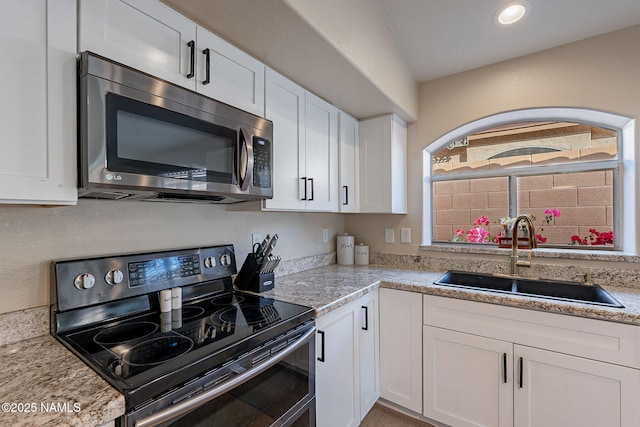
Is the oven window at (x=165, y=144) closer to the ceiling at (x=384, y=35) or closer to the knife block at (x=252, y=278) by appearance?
the ceiling at (x=384, y=35)

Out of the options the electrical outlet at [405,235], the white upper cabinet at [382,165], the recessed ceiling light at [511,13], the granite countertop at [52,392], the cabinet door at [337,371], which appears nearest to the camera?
the granite countertop at [52,392]

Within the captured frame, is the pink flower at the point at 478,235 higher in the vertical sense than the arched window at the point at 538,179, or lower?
lower

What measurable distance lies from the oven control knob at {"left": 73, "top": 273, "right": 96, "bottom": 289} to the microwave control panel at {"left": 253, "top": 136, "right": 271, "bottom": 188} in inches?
28.3

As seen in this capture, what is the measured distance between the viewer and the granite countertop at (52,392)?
2.12 feet

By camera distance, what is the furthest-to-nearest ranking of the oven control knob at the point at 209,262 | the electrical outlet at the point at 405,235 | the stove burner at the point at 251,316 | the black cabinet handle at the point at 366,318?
the electrical outlet at the point at 405,235 → the black cabinet handle at the point at 366,318 → the oven control knob at the point at 209,262 → the stove burner at the point at 251,316

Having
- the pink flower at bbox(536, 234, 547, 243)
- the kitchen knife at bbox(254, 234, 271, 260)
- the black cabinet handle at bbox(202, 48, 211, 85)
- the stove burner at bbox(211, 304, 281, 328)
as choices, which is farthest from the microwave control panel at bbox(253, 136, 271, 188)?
the pink flower at bbox(536, 234, 547, 243)

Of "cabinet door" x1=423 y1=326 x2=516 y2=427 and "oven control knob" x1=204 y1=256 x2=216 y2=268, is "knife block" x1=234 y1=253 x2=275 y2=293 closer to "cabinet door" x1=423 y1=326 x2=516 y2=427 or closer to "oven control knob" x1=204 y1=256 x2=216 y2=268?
"oven control knob" x1=204 y1=256 x2=216 y2=268

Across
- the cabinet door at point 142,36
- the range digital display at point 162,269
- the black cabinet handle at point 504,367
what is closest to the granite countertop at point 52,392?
the range digital display at point 162,269

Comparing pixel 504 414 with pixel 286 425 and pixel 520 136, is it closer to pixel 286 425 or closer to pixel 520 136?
pixel 286 425

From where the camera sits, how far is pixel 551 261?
196 centimetres

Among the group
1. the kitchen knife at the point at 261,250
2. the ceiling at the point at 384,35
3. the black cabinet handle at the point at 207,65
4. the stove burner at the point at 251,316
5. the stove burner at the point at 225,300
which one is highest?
the ceiling at the point at 384,35

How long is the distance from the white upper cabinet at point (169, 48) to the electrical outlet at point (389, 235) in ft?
5.09

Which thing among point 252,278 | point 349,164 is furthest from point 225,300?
point 349,164

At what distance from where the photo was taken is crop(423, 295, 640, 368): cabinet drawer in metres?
1.34
